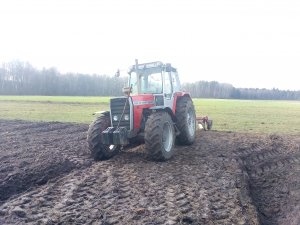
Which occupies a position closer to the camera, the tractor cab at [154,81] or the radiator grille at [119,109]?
the radiator grille at [119,109]

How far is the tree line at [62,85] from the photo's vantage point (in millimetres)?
84625

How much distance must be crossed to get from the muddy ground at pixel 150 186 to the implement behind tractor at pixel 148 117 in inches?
15.0

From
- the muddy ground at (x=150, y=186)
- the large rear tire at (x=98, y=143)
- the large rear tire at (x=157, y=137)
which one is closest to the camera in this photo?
the muddy ground at (x=150, y=186)

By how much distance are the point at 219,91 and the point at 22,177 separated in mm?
104019

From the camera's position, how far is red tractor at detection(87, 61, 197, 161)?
8766 millimetres

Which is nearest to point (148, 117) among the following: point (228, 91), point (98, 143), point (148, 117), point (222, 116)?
point (148, 117)

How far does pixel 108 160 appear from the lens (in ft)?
30.0

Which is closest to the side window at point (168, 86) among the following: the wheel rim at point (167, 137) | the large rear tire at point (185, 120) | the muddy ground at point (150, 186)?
the large rear tire at point (185, 120)

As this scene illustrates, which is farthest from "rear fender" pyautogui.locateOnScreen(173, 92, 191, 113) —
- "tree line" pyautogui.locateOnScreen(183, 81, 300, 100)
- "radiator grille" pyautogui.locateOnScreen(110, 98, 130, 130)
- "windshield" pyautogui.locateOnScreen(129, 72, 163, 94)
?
"tree line" pyautogui.locateOnScreen(183, 81, 300, 100)

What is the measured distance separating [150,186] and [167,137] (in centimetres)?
269

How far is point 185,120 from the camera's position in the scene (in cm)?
1071

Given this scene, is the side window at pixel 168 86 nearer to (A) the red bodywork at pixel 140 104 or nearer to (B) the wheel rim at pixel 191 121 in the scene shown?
(A) the red bodywork at pixel 140 104

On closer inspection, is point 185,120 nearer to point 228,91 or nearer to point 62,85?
point 62,85

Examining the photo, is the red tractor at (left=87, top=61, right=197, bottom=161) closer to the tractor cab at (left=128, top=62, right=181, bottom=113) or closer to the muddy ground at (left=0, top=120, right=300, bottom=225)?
the tractor cab at (left=128, top=62, right=181, bottom=113)
